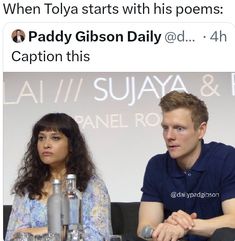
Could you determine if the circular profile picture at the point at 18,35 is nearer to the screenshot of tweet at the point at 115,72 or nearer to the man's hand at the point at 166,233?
the screenshot of tweet at the point at 115,72

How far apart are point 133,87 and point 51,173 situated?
1.98 ft

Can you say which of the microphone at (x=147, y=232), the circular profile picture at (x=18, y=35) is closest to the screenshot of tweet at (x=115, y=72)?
the circular profile picture at (x=18, y=35)

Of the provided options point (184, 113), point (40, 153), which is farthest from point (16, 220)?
point (184, 113)

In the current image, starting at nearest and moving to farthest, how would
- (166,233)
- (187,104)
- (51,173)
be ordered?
(166,233), (187,104), (51,173)

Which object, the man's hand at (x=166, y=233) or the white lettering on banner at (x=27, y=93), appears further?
the white lettering on banner at (x=27, y=93)

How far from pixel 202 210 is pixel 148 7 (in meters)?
1.03

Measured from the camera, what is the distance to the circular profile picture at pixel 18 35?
3.19 meters

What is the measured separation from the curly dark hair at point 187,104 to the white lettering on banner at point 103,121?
0.82ft

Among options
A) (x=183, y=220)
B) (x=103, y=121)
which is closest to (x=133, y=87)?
(x=103, y=121)

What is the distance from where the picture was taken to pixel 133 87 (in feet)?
10.7

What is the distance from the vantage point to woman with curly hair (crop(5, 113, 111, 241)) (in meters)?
3.02

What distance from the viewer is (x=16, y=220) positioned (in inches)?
119

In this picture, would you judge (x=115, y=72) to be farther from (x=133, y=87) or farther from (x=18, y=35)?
(x=18, y=35)

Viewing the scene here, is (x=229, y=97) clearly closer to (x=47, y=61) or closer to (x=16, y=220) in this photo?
(x=47, y=61)
